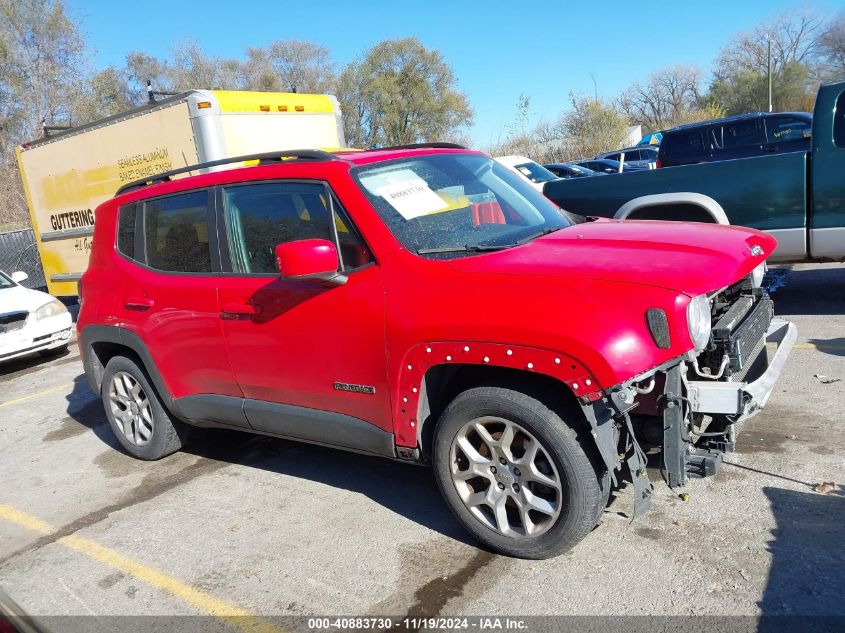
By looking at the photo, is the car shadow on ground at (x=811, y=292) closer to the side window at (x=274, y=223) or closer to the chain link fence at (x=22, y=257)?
the side window at (x=274, y=223)

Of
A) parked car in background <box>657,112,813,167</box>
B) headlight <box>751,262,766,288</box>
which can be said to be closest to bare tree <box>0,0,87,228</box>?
parked car in background <box>657,112,813,167</box>

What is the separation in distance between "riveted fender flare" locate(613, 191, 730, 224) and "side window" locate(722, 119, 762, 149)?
300 inches

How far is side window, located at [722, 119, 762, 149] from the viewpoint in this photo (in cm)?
1351

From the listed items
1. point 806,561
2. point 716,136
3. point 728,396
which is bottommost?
point 806,561

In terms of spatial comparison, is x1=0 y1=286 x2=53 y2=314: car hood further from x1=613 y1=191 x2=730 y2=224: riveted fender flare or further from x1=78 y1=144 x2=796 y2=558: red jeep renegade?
x1=613 y1=191 x2=730 y2=224: riveted fender flare

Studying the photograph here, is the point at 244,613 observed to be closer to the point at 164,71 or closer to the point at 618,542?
the point at 618,542

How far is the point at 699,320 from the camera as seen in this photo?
3.01 meters

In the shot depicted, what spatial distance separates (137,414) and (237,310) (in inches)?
65.3

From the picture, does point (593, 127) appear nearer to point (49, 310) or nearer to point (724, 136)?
point (724, 136)

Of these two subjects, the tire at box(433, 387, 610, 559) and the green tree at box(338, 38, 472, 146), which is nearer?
the tire at box(433, 387, 610, 559)

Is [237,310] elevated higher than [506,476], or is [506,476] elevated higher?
[237,310]

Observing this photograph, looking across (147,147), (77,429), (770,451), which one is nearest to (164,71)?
(147,147)

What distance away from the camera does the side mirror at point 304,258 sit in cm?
345

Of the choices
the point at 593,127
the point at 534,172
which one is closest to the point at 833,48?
the point at 593,127
